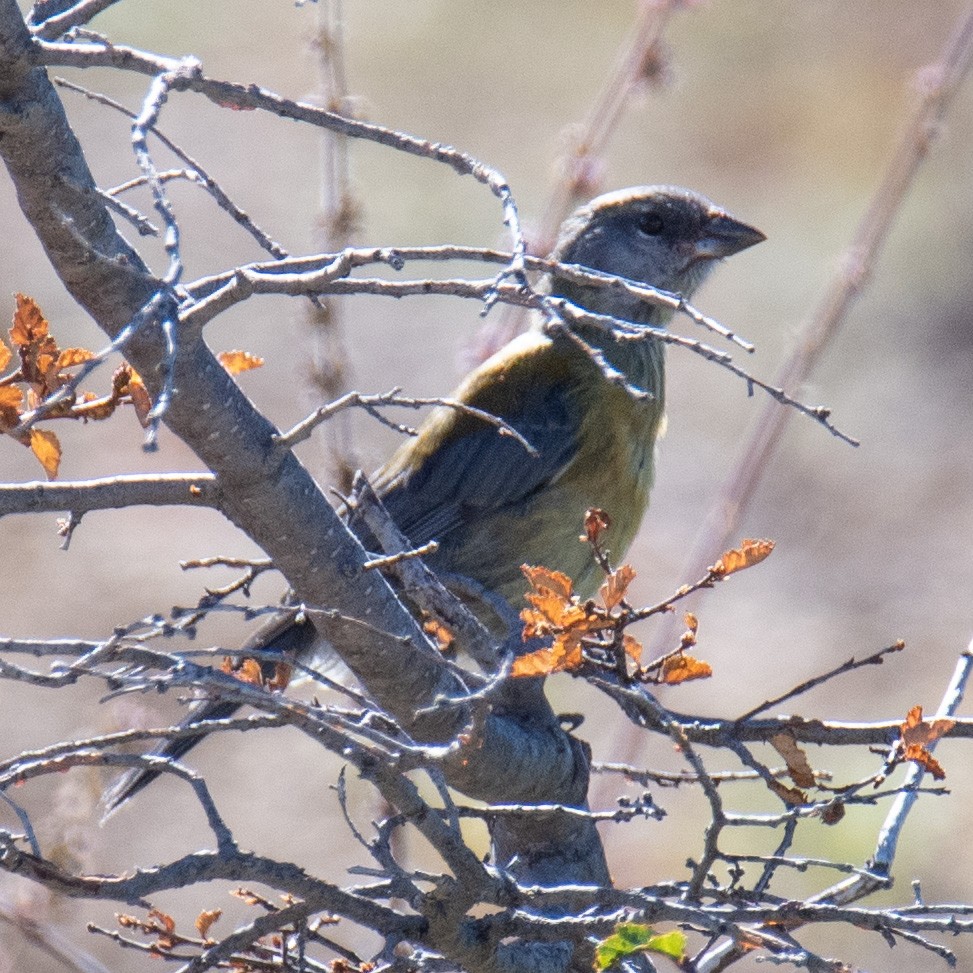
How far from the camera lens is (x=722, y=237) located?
4.58 metres

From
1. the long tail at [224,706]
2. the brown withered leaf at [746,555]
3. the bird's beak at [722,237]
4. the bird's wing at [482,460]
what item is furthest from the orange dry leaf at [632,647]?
the bird's beak at [722,237]

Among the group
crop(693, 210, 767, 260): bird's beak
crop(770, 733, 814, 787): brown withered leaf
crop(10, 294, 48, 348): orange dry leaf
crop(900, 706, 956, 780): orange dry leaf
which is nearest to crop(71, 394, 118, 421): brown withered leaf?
crop(10, 294, 48, 348): orange dry leaf

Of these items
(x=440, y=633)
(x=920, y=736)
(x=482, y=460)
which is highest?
(x=482, y=460)

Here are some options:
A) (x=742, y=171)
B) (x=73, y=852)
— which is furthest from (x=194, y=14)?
(x=73, y=852)

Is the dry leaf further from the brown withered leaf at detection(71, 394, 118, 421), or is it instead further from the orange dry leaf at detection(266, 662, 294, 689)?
the brown withered leaf at detection(71, 394, 118, 421)

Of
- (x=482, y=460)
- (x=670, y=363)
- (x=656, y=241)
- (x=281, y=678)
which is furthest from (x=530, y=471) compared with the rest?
(x=670, y=363)

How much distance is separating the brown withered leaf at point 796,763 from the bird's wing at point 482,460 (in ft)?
5.46

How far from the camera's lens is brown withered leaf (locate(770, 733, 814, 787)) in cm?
244

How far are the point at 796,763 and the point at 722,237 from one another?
240cm

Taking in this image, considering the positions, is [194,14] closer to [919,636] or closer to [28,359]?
[919,636]

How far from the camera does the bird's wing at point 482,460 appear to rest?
13.5 ft

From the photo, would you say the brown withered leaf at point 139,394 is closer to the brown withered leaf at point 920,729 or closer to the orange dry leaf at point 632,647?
the orange dry leaf at point 632,647

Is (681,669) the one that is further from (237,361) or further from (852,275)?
(852,275)

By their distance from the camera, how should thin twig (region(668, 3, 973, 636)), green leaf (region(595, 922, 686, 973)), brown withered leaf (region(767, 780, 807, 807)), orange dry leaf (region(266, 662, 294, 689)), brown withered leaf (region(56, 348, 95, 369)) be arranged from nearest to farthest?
green leaf (region(595, 922, 686, 973)) → brown withered leaf (region(56, 348, 95, 369)) → brown withered leaf (region(767, 780, 807, 807)) → orange dry leaf (region(266, 662, 294, 689)) → thin twig (region(668, 3, 973, 636))
